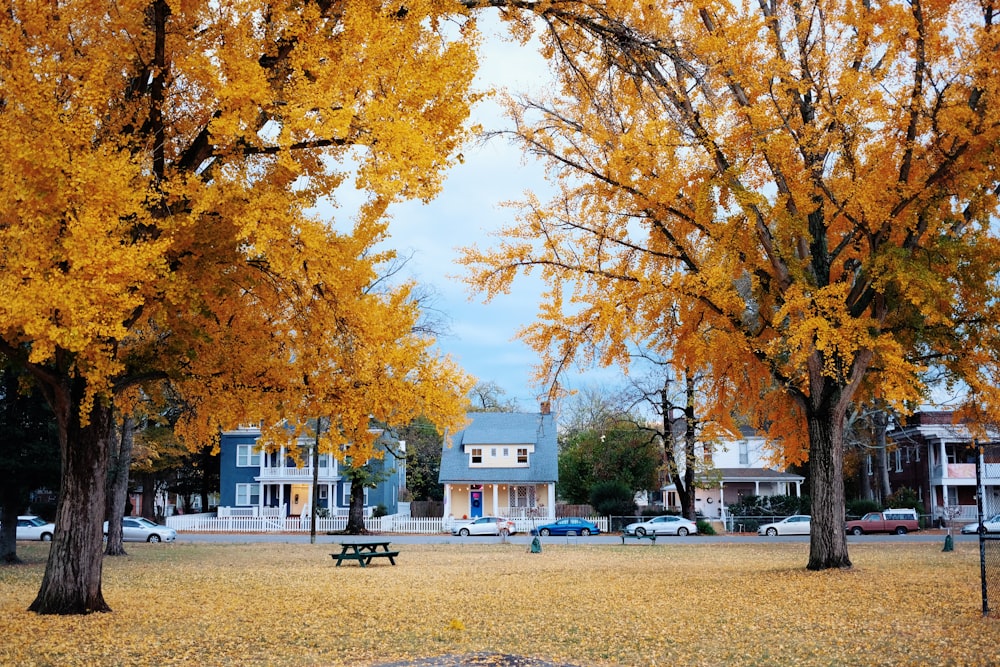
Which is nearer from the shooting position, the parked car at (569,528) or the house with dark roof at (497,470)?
the parked car at (569,528)

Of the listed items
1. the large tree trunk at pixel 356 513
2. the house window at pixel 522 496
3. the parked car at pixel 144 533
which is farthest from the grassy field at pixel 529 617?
the house window at pixel 522 496

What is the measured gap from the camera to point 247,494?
56.2 meters

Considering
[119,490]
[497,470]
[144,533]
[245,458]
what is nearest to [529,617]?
[119,490]

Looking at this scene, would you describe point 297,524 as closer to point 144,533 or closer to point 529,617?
point 144,533

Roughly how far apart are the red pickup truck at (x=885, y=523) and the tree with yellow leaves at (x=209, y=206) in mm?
34868

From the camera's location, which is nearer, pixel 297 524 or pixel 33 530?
pixel 33 530

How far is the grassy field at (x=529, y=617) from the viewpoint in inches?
347

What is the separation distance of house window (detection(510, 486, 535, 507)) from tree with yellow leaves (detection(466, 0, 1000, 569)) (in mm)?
33970

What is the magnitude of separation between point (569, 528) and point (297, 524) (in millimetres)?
14855

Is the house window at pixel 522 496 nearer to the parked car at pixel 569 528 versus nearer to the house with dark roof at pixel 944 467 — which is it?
the parked car at pixel 569 528

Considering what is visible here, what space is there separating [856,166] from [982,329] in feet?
15.3

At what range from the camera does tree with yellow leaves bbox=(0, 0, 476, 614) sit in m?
8.90

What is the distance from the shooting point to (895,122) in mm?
16344

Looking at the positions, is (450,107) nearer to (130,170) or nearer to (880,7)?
(130,170)
